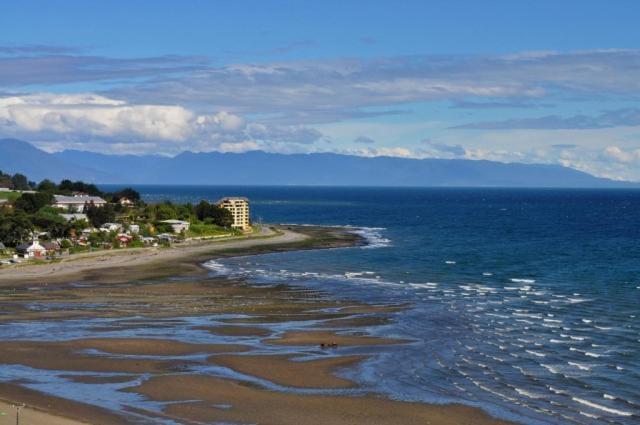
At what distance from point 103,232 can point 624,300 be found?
72.7 meters

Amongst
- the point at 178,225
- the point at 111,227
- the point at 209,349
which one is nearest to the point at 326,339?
the point at 209,349

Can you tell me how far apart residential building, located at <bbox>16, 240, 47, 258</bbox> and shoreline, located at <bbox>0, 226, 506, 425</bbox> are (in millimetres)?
16577

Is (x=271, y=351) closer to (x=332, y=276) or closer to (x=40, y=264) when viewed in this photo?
(x=332, y=276)

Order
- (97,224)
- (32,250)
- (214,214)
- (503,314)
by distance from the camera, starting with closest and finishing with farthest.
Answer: (503,314)
(32,250)
(97,224)
(214,214)

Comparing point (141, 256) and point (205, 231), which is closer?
point (141, 256)

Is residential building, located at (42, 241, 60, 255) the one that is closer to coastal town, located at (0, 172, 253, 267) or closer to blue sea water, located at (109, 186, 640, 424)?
coastal town, located at (0, 172, 253, 267)

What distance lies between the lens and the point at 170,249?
113938mm

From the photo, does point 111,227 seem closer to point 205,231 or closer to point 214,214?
point 205,231

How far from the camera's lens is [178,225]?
443 ft

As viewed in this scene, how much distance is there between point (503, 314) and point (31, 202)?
9352 centimetres

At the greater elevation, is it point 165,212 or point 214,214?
point 165,212

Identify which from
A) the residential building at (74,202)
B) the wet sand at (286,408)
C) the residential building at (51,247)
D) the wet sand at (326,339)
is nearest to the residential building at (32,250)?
the residential building at (51,247)

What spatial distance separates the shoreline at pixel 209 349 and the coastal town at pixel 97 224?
23.7 metres

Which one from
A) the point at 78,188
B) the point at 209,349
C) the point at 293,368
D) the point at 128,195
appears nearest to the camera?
the point at 293,368
